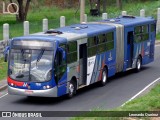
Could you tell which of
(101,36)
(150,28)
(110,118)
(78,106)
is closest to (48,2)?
(150,28)

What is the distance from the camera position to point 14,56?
25.3 meters

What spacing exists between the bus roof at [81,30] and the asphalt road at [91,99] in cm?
244

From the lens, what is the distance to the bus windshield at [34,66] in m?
24.7

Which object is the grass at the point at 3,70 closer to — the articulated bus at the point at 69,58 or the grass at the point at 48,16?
the articulated bus at the point at 69,58

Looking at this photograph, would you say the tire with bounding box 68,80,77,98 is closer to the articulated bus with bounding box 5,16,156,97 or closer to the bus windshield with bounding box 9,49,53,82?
the articulated bus with bounding box 5,16,156,97

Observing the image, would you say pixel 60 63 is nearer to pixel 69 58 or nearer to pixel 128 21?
pixel 69 58

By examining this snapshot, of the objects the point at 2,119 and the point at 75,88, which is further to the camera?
the point at 75,88

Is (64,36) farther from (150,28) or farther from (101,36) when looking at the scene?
(150,28)

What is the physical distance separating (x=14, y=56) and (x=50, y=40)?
63.4 inches

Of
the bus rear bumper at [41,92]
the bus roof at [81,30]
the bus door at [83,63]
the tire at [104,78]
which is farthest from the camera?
the tire at [104,78]

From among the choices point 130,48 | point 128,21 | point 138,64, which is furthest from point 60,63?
point 138,64

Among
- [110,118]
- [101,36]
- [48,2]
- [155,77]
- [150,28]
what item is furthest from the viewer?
[48,2]

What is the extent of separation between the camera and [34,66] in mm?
24766

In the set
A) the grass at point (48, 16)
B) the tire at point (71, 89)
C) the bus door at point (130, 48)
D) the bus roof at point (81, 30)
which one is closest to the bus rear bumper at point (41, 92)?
the tire at point (71, 89)
